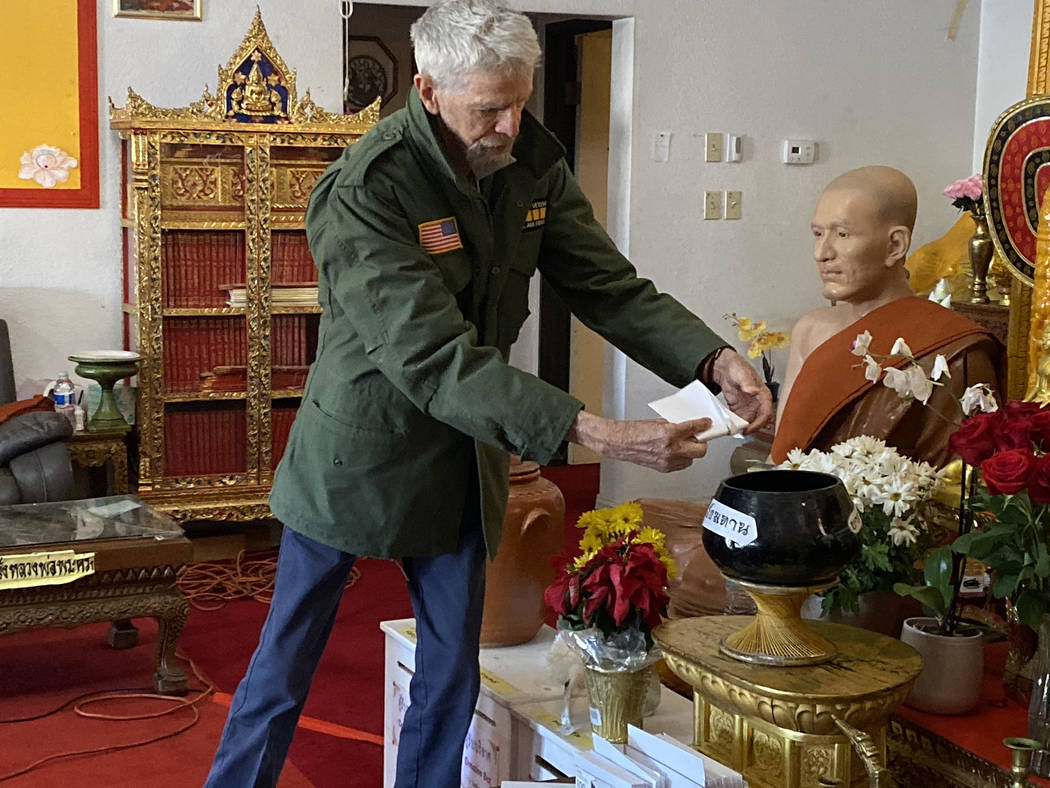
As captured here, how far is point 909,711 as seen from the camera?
2168mm

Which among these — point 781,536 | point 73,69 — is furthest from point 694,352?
point 73,69

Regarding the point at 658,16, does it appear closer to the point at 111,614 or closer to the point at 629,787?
the point at 111,614

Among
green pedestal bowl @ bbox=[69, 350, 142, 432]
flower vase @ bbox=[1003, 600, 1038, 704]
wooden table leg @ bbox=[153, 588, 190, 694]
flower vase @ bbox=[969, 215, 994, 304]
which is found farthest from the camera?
flower vase @ bbox=[969, 215, 994, 304]

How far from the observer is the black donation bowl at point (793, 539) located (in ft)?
6.14

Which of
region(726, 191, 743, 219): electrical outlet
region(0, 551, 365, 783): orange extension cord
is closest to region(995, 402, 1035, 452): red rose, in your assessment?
region(0, 551, 365, 783): orange extension cord

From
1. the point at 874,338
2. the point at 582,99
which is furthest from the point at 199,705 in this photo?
Result: the point at 582,99

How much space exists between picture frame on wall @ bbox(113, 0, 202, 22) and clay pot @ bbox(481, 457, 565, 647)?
9.12ft

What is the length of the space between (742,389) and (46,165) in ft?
10.8

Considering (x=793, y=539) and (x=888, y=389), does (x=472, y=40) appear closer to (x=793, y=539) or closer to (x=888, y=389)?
(x=793, y=539)

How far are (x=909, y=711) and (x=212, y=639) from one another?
234cm

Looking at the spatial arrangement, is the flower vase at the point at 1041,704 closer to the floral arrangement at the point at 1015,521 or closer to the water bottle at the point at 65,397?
the floral arrangement at the point at 1015,521

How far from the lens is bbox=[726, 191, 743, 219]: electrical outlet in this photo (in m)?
5.62

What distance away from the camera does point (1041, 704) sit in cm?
198

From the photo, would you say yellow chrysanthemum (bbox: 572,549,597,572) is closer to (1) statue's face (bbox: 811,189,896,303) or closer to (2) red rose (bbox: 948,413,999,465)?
(2) red rose (bbox: 948,413,999,465)
